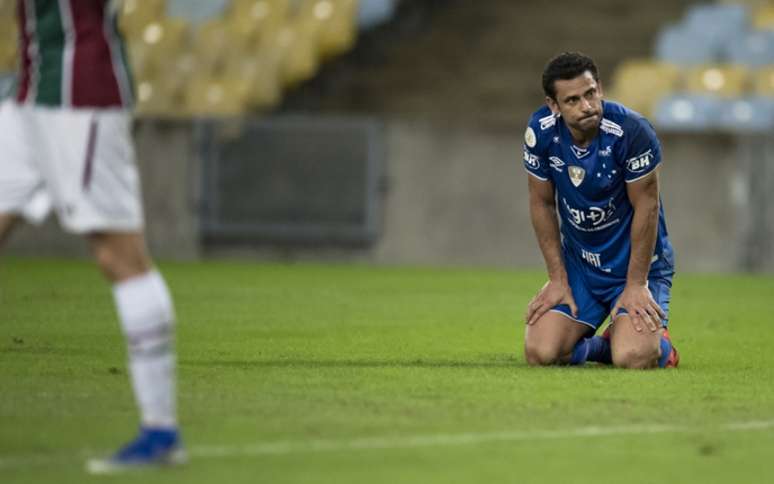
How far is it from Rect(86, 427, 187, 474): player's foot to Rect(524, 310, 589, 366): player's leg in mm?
3410

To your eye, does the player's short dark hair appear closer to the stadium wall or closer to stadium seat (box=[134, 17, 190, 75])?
the stadium wall

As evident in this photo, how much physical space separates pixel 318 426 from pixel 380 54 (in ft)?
52.8

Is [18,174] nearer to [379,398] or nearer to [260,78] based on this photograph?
[379,398]

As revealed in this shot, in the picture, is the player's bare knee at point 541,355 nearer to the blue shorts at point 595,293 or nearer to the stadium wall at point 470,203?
the blue shorts at point 595,293

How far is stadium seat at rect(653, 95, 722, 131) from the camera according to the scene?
60.5 feet

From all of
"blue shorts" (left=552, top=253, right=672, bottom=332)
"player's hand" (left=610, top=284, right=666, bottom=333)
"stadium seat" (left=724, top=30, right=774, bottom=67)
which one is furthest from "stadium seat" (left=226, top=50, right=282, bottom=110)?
"player's hand" (left=610, top=284, right=666, bottom=333)

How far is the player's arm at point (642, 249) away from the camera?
7.80 m

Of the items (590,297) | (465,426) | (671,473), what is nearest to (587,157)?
(590,297)

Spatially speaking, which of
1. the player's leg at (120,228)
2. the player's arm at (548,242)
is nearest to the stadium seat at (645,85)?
the player's arm at (548,242)

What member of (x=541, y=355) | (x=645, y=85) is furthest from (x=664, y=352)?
(x=645, y=85)

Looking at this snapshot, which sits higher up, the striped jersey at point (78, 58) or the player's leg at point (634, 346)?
the striped jersey at point (78, 58)

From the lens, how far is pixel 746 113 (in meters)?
18.5

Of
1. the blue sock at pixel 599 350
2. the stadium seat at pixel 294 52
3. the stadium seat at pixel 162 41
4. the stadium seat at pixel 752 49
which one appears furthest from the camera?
the stadium seat at pixel 294 52

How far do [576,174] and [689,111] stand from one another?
1098 cm
